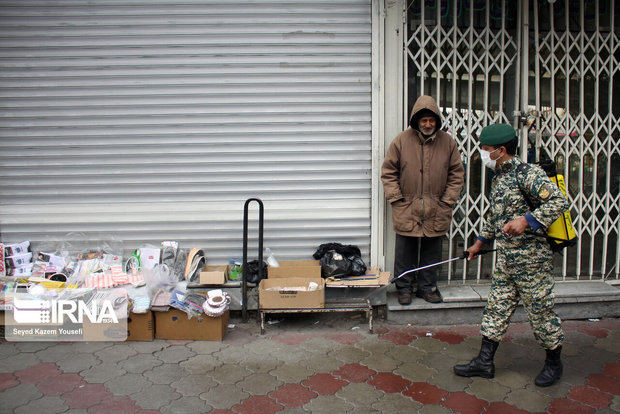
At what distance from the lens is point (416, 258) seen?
17.1ft

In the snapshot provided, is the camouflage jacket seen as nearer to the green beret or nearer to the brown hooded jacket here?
the green beret

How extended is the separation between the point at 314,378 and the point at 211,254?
2.06 metres

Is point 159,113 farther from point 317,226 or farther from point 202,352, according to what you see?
point 202,352

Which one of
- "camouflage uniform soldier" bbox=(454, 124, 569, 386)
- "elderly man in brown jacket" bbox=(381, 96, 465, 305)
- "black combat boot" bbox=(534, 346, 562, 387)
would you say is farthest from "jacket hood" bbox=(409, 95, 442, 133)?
"black combat boot" bbox=(534, 346, 562, 387)

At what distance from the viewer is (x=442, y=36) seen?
5.35 m

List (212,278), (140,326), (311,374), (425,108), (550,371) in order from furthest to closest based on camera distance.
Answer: (212,278) → (425,108) → (140,326) → (311,374) → (550,371)

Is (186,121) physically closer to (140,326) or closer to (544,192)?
(140,326)

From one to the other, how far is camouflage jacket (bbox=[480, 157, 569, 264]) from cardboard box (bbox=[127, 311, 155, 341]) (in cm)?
305

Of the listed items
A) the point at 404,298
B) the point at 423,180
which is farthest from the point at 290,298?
the point at 423,180

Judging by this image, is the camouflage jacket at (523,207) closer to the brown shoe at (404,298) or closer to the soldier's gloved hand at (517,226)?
the soldier's gloved hand at (517,226)

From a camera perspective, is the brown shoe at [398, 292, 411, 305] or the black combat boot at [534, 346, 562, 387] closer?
the black combat boot at [534, 346, 562, 387]

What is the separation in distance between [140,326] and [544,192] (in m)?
3.52

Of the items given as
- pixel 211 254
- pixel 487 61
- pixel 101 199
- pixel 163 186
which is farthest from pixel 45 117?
pixel 487 61

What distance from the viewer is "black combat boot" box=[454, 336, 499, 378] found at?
12.7 ft
